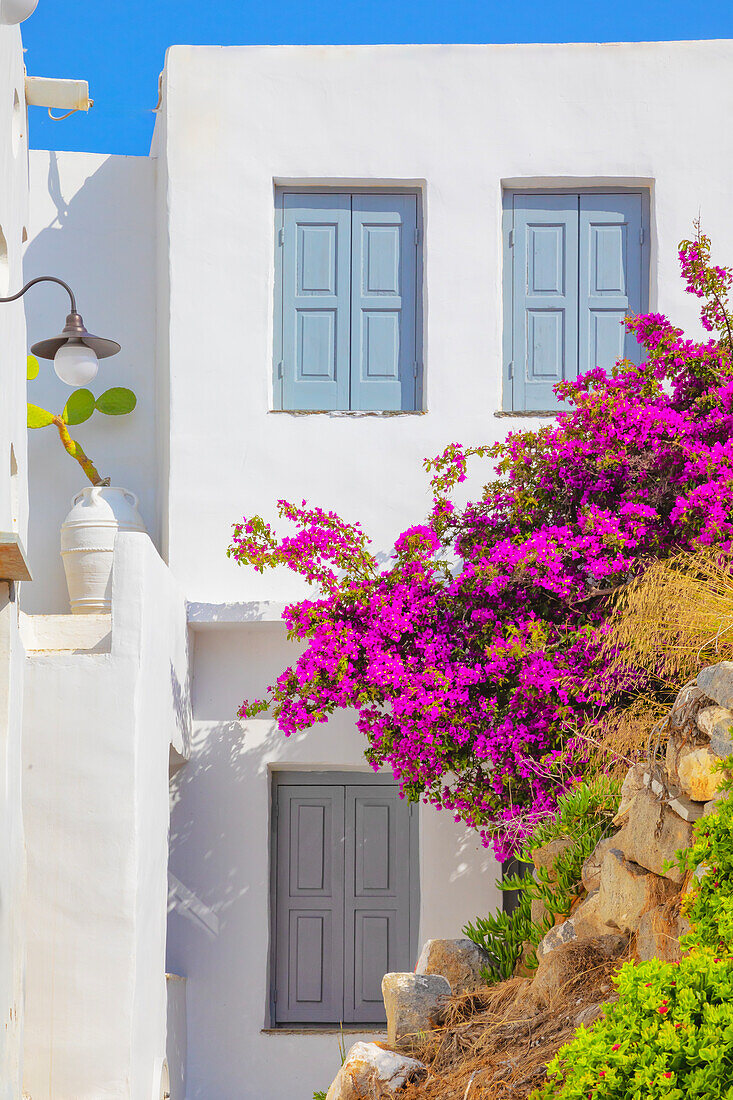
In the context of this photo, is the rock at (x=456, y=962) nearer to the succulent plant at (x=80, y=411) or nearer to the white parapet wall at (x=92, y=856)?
the white parapet wall at (x=92, y=856)

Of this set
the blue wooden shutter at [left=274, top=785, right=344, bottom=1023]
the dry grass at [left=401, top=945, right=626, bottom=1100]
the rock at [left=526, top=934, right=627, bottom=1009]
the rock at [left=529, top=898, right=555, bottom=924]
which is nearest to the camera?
the dry grass at [left=401, top=945, right=626, bottom=1100]

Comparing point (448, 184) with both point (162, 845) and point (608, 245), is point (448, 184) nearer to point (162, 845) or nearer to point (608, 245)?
point (608, 245)

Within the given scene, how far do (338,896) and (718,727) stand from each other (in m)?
4.40

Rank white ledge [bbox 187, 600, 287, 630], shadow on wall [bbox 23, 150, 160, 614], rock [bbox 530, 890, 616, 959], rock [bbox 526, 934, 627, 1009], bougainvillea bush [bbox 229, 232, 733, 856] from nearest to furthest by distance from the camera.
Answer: rock [bbox 526, 934, 627, 1009] → rock [bbox 530, 890, 616, 959] → bougainvillea bush [bbox 229, 232, 733, 856] → white ledge [bbox 187, 600, 287, 630] → shadow on wall [bbox 23, 150, 160, 614]

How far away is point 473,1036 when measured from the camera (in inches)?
209

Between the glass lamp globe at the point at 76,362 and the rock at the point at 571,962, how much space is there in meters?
3.49

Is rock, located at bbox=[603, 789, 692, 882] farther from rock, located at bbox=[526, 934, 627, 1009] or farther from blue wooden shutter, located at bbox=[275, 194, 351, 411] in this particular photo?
blue wooden shutter, located at bbox=[275, 194, 351, 411]

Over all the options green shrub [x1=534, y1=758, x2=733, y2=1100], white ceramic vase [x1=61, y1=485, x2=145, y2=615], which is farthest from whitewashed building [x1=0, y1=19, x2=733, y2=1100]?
green shrub [x1=534, y1=758, x2=733, y2=1100]

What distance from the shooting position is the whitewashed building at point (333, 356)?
8.19 m

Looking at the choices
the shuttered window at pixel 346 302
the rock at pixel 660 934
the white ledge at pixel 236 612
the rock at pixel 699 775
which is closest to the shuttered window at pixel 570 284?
the shuttered window at pixel 346 302

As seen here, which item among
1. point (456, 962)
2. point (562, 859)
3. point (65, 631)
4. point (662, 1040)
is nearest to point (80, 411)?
point (65, 631)

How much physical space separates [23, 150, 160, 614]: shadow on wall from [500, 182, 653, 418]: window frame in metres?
2.75

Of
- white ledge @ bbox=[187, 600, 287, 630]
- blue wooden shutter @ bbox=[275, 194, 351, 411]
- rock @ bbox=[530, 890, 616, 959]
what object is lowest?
rock @ bbox=[530, 890, 616, 959]

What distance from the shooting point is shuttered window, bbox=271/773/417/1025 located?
830 centimetres
